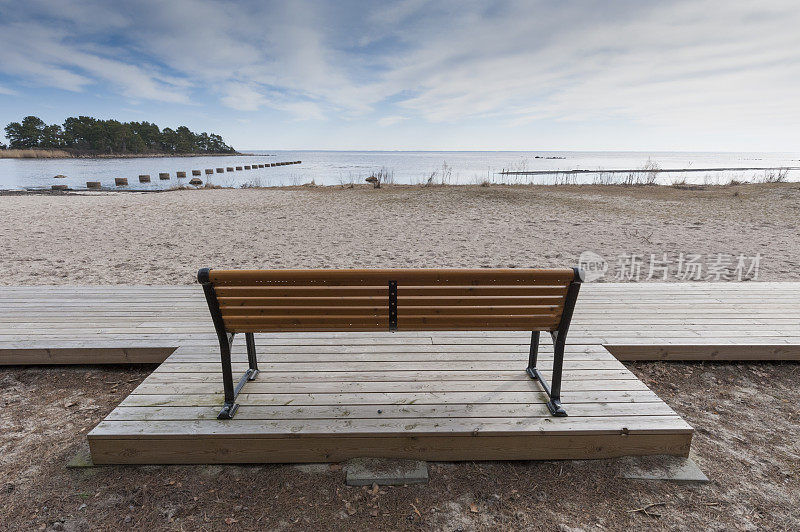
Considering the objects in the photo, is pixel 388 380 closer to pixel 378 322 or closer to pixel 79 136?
pixel 378 322

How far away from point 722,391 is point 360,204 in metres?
13.5

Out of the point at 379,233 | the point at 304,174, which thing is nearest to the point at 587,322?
the point at 379,233

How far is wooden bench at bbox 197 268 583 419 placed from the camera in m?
2.33

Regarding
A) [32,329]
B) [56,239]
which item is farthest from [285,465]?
[56,239]

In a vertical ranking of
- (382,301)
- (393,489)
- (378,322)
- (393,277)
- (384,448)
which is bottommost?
(393,489)

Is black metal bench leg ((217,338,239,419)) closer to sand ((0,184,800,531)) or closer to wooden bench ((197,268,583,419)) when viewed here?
wooden bench ((197,268,583,419))

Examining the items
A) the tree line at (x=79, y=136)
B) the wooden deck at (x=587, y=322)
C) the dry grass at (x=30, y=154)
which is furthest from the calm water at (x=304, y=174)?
the tree line at (x=79, y=136)

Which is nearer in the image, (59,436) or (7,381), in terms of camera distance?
(59,436)

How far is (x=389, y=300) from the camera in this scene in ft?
7.92

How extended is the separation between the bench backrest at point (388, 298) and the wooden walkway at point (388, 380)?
0.55 meters

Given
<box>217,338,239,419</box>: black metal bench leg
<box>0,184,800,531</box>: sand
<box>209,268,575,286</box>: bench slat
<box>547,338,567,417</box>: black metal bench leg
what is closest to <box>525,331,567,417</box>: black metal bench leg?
<box>547,338,567,417</box>: black metal bench leg

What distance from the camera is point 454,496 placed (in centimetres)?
229

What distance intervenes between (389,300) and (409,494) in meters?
1.07

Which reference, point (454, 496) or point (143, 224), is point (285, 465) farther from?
point (143, 224)
